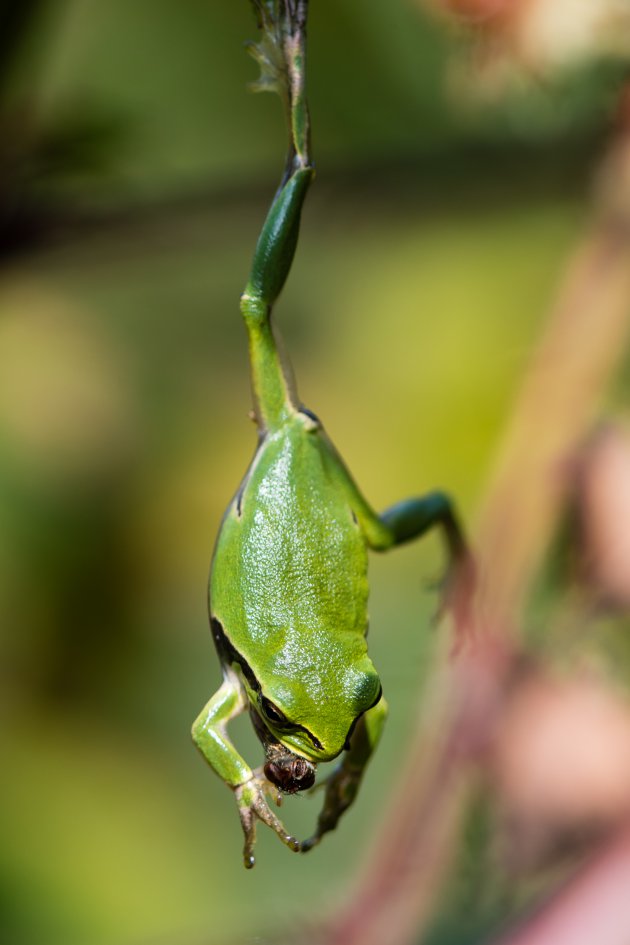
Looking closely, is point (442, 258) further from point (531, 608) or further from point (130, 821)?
point (130, 821)

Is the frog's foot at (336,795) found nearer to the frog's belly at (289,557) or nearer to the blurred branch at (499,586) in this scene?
the frog's belly at (289,557)

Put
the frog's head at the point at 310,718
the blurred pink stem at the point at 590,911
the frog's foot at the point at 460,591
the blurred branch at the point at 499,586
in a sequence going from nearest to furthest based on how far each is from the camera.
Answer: the frog's head at the point at 310,718
the frog's foot at the point at 460,591
the blurred pink stem at the point at 590,911
the blurred branch at the point at 499,586

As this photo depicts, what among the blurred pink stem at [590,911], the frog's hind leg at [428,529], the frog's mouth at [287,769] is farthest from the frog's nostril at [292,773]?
the blurred pink stem at [590,911]

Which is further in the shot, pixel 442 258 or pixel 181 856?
pixel 442 258

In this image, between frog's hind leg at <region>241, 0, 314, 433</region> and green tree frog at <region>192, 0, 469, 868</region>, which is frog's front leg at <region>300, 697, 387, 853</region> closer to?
green tree frog at <region>192, 0, 469, 868</region>

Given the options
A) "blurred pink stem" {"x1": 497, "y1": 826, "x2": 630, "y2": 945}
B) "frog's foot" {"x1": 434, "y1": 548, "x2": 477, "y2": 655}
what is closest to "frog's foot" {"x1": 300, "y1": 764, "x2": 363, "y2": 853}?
"frog's foot" {"x1": 434, "y1": 548, "x2": 477, "y2": 655}

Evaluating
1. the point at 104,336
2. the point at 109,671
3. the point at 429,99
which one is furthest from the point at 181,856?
the point at 429,99
